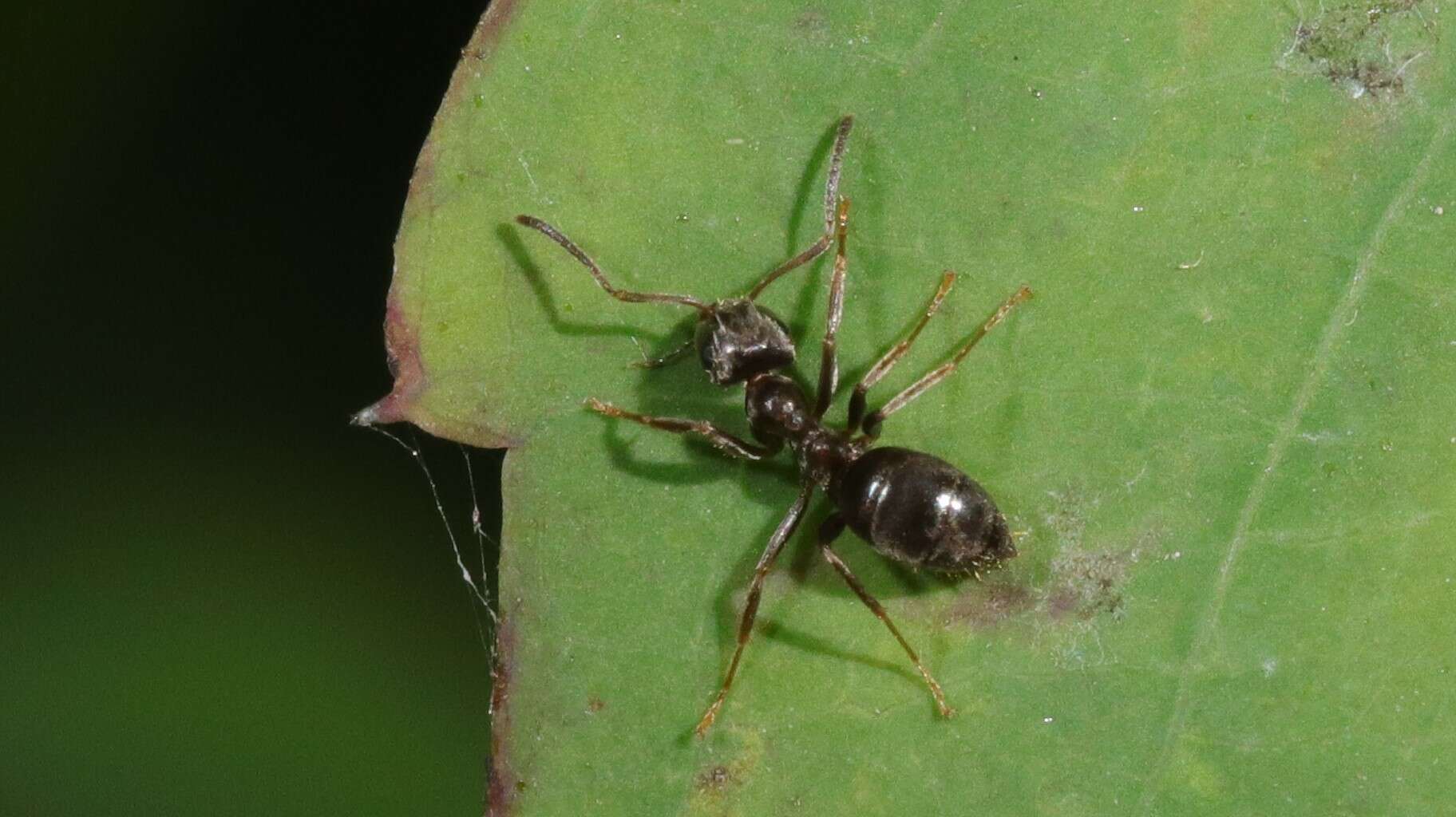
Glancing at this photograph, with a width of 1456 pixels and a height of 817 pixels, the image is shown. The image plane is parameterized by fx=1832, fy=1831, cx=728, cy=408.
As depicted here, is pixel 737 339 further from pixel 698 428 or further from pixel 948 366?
pixel 948 366

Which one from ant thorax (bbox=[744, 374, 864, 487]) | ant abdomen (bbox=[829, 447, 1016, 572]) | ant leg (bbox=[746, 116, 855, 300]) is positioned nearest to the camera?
ant abdomen (bbox=[829, 447, 1016, 572])

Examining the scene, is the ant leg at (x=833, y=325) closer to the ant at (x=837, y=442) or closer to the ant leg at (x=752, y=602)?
the ant at (x=837, y=442)

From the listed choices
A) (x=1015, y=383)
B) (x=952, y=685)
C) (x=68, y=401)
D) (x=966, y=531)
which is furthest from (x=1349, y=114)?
(x=68, y=401)

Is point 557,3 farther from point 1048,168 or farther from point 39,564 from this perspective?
point 39,564

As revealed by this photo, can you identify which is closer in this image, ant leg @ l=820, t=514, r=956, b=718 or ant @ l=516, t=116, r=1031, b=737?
ant @ l=516, t=116, r=1031, b=737

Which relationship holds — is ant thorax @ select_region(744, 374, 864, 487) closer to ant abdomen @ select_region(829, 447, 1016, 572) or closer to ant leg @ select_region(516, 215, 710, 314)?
ant abdomen @ select_region(829, 447, 1016, 572)

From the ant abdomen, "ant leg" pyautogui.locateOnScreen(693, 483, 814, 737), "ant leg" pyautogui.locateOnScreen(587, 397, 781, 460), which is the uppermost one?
the ant abdomen

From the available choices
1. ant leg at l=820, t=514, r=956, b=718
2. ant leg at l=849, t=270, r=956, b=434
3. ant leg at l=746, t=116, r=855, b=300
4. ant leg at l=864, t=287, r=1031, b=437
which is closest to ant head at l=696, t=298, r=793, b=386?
ant leg at l=746, t=116, r=855, b=300

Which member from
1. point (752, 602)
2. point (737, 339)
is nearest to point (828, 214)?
point (737, 339)
